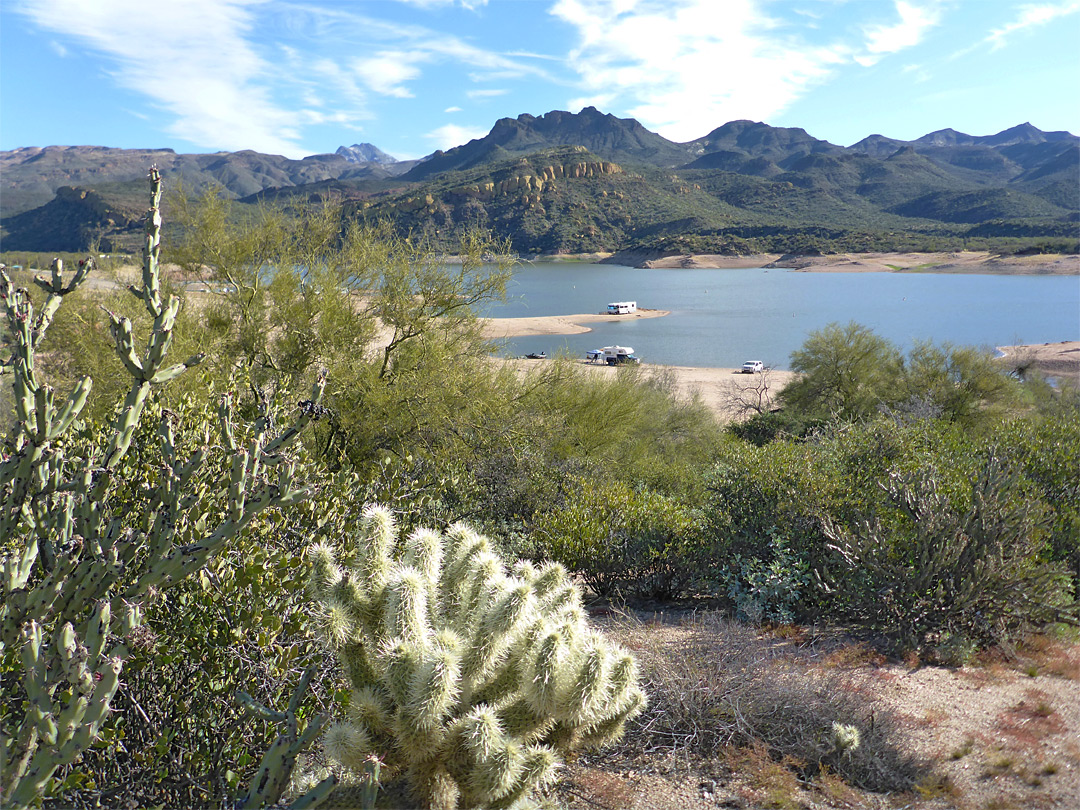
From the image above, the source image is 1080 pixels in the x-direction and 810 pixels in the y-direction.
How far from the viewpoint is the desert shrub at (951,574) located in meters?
5.96

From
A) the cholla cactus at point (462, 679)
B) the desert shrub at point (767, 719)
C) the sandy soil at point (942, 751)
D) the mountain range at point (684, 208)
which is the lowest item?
the sandy soil at point (942, 751)

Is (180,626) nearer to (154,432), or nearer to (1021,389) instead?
(154,432)

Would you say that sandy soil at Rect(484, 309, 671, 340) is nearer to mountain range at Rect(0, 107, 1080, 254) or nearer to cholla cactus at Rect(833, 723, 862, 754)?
mountain range at Rect(0, 107, 1080, 254)

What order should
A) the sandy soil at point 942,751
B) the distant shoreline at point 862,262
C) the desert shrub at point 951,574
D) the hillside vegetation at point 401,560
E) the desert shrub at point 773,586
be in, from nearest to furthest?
the hillside vegetation at point 401,560
the sandy soil at point 942,751
the desert shrub at point 951,574
the desert shrub at point 773,586
the distant shoreline at point 862,262

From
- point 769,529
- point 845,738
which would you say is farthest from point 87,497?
point 769,529

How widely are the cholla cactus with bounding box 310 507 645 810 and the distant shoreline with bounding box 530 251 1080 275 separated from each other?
11331 cm

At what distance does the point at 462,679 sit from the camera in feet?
11.6

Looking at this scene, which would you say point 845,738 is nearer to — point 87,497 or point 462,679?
point 462,679

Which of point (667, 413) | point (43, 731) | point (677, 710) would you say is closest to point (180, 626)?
point (43, 731)

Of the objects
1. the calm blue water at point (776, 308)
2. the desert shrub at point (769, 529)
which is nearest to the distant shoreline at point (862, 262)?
the calm blue water at point (776, 308)

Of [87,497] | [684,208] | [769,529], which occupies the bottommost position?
[769,529]

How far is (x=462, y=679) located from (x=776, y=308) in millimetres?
83983

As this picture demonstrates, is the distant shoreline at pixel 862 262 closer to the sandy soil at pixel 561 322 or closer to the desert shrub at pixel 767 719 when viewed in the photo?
the sandy soil at pixel 561 322

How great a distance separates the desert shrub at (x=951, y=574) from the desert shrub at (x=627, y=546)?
1.72 metres
